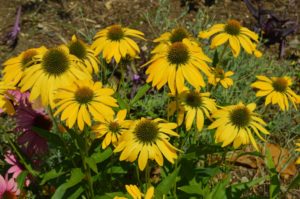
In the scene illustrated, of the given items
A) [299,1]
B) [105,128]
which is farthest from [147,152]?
[299,1]

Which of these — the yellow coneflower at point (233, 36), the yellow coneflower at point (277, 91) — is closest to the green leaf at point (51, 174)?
the yellow coneflower at point (233, 36)

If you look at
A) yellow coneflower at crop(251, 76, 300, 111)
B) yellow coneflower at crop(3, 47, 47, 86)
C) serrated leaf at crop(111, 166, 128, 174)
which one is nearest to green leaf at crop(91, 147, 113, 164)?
serrated leaf at crop(111, 166, 128, 174)

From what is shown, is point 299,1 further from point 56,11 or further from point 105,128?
point 105,128

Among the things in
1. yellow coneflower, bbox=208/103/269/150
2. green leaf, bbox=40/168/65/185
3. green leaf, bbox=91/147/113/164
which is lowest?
green leaf, bbox=40/168/65/185

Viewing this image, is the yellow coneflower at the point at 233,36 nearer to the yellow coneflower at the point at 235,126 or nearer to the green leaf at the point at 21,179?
the yellow coneflower at the point at 235,126

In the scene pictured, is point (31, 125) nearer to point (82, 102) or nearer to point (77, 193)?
point (77, 193)

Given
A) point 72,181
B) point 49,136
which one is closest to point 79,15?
point 49,136

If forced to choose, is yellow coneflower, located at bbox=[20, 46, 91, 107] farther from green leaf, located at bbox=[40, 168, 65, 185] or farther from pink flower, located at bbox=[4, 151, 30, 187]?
pink flower, located at bbox=[4, 151, 30, 187]
